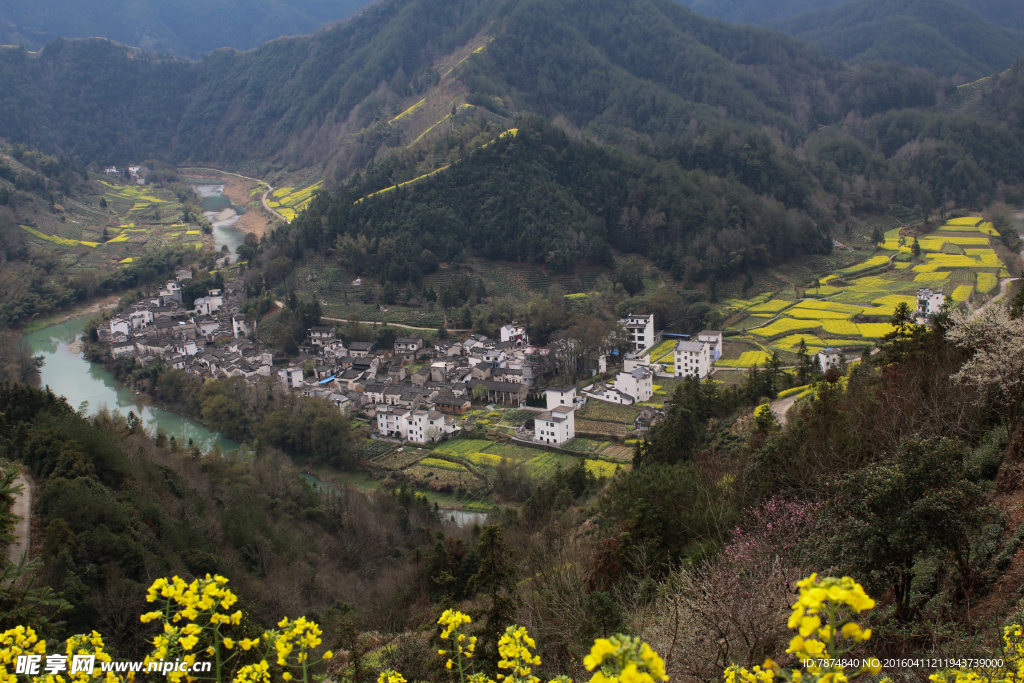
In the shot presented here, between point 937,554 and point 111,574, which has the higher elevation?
point 937,554

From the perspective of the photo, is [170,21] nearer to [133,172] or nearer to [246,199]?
[133,172]

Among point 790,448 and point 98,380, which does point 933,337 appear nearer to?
point 790,448

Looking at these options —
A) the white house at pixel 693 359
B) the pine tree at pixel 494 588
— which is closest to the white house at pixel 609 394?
the white house at pixel 693 359

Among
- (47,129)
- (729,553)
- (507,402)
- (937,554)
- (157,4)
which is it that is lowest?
(507,402)

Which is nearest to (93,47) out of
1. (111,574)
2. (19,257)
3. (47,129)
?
(47,129)

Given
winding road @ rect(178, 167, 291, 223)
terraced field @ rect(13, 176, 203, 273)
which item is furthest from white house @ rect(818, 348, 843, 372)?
winding road @ rect(178, 167, 291, 223)

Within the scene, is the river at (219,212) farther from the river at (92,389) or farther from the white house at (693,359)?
the white house at (693,359)
